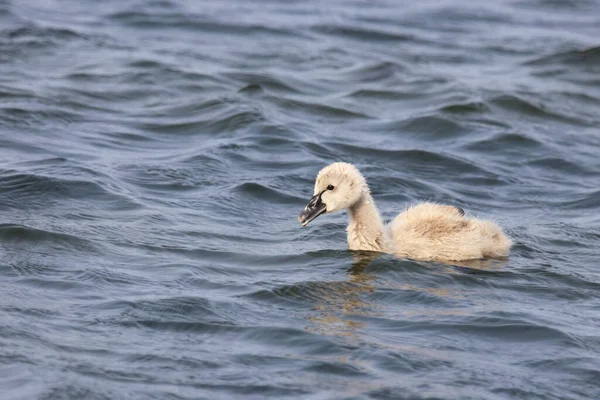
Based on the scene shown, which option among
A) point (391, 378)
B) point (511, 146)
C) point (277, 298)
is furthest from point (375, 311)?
point (511, 146)

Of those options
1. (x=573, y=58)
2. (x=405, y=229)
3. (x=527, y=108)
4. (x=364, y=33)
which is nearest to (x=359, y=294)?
(x=405, y=229)

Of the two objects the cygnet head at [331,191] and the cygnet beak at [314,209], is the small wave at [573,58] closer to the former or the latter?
the cygnet head at [331,191]

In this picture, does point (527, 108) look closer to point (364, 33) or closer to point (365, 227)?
point (364, 33)

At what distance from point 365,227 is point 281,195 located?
1.93 meters

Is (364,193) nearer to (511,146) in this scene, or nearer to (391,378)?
(391,378)

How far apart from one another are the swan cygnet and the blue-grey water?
0.17m

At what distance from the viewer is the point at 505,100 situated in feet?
53.1

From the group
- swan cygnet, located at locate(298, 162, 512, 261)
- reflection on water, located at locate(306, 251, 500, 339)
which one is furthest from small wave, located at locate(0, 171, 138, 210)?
reflection on water, located at locate(306, 251, 500, 339)

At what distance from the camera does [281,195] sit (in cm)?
1193

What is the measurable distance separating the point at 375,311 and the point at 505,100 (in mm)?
8067

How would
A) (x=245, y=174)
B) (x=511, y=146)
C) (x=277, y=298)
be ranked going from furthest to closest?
(x=511, y=146) < (x=245, y=174) < (x=277, y=298)

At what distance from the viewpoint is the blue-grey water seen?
7.57 meters

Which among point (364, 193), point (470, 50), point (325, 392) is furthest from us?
point (470, 50)

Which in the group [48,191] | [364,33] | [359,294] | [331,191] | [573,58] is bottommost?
[359,294]
